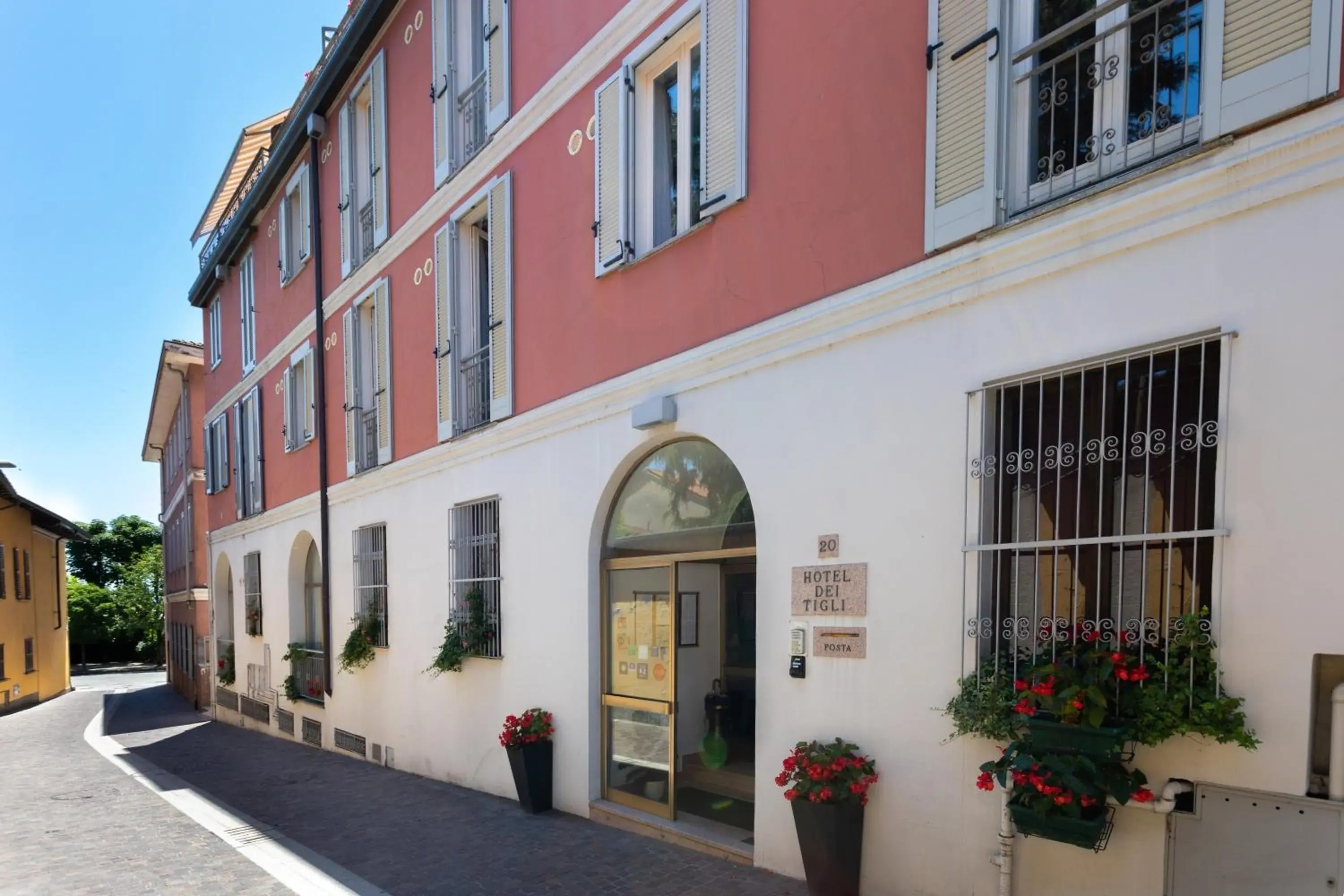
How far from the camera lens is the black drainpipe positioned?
12539 millimetres

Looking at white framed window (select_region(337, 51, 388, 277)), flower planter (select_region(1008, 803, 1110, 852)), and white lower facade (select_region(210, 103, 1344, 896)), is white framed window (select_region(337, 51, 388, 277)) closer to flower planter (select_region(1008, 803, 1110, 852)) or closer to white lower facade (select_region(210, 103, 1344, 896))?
white lower facade (select_region(210, 103, 1344, 896))

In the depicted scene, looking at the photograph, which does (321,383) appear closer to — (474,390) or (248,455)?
(474,390)

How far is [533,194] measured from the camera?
8.12 metres

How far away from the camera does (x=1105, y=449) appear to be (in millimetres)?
3818

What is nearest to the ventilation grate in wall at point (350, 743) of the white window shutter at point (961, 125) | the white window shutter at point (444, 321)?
the white window shutter at point (444, 321)

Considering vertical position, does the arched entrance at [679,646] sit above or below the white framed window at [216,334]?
below

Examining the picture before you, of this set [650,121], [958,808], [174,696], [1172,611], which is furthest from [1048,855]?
[174,696]

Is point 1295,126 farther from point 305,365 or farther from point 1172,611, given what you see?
point 305,365

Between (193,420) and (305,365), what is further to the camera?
(193,420)

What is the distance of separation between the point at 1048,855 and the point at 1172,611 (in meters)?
1.30

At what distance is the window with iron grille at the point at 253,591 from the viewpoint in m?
16.4

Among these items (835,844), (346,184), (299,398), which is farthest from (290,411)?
(835,844)

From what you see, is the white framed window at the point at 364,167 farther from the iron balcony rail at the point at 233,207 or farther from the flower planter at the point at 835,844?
the flower planter at the point at 835,844

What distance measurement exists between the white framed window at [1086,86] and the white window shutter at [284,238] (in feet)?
44.7
